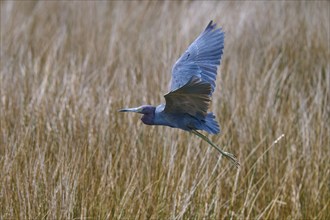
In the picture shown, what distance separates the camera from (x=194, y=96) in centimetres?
155

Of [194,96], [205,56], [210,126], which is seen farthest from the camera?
[205,56]

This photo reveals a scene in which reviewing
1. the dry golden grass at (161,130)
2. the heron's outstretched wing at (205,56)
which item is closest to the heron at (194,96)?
the heron's outstretched wing at (205,56)

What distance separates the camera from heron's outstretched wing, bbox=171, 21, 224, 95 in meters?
1.80

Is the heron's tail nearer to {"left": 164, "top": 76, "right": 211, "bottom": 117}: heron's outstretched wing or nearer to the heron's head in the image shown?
{"left": 164, "top": 76, "right": 211, "bottom": 117}: heron's outstretched wing

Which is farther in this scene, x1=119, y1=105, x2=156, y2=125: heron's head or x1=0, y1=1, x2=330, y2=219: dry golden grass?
x1=0, y1=1, x2=330, y2=219: dry golden grass

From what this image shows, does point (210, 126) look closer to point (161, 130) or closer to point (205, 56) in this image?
point (205, 56)

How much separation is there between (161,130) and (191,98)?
102 centimetres

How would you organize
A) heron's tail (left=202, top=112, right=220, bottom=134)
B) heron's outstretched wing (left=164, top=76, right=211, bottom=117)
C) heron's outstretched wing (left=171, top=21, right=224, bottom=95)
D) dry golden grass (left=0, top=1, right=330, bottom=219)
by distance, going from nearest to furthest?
heron's outstretched wing (left=164, top=76, right=211, bottom=117)
heron's tail (left=202, top=112, right=220, bottom=134)
heron's outstretched wing (left=171, top=21, right=224, bottom=95)
dry golden grass (left=0, top=1, right=330, bottom=219)

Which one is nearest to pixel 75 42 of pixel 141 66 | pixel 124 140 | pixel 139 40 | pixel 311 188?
pixel 139 40

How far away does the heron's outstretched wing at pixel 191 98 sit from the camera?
4.92 ft

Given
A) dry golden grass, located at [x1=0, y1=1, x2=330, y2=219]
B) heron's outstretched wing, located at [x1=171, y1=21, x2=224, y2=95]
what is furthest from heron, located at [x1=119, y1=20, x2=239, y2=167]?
dry golden grass, located at [x1=0, y1=1, x2=330, y2=219]

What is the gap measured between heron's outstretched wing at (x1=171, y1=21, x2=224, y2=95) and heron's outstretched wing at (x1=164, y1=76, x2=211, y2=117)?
0.66 feet

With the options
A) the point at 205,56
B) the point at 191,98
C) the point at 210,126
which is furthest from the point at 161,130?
the point at 191,98

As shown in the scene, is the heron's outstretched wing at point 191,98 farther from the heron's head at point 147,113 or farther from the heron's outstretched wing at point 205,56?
the heron's outstretched wing at point 205,56
